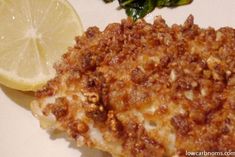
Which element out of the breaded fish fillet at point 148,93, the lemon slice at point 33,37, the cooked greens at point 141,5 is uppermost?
the cooked greens at point 141,5

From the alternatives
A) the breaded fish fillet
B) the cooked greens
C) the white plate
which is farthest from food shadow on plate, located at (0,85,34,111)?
the cooked greens

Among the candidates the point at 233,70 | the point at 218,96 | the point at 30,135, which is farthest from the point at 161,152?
the point at 30,135

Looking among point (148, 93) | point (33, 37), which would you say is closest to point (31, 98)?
point (33, 37)

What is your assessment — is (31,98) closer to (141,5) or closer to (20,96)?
(20,96)

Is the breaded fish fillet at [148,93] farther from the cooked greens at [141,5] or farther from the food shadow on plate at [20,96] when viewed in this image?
the cooked greens at [141,5]

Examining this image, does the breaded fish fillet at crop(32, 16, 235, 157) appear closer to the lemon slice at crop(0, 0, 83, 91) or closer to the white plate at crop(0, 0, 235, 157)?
the white plate at crop(0, 0, 235, 157)

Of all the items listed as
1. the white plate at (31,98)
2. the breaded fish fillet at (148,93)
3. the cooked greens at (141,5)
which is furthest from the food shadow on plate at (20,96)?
the cooked greens at (141,5)

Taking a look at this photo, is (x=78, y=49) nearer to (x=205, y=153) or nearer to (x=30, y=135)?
(x=30, y=135)
